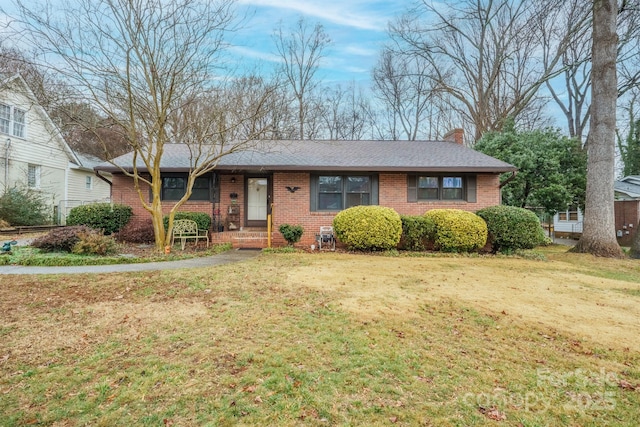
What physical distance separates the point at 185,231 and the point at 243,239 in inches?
75.0

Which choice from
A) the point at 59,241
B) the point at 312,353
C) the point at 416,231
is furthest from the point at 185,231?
the point at 312,353

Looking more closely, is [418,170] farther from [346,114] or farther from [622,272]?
[346,114]

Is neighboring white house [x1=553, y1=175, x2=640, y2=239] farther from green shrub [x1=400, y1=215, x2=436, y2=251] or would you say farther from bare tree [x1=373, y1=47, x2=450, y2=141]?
bare tree [x1=373, y1=47, x2=450, y2=141]

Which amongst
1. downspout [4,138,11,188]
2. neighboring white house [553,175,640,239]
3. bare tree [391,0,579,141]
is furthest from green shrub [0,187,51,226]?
neighboring white house [553,175,640,239]

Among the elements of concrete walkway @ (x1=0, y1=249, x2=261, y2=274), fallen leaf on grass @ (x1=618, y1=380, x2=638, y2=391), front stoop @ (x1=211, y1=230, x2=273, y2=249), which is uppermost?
front stoop @ (x1=211, y1=230, x2=273, y2=249)

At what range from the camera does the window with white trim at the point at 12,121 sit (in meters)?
14.4

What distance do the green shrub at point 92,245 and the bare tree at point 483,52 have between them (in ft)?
62.2

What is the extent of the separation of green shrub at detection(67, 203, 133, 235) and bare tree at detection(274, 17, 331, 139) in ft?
43.0

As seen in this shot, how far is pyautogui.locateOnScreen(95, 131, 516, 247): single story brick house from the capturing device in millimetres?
11273

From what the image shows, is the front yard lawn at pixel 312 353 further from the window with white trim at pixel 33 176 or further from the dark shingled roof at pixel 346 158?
the window with white trim at pixel 33 176

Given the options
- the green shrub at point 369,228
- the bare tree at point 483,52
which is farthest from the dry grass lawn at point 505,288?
the bare tree at point 483,52

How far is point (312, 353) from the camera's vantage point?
315 cm

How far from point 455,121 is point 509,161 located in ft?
42.8

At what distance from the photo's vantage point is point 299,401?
94.3 inches
